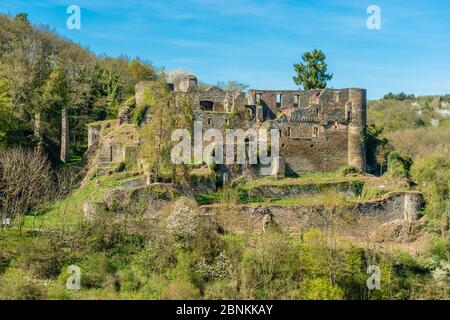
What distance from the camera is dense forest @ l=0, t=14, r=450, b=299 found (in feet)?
105

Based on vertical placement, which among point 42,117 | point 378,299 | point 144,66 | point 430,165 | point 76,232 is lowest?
point 378,299

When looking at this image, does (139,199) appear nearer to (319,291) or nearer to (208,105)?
(319,291)

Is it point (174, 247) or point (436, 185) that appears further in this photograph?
point (436, 185)

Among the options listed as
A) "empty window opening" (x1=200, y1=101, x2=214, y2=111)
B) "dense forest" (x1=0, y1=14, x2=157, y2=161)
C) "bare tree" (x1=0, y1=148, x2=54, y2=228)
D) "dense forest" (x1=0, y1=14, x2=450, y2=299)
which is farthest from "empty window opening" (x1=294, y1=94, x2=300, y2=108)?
"bare tree" (x1=0, y1=148, x2=54, y2=228)

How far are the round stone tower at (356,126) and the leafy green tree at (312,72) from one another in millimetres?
7012

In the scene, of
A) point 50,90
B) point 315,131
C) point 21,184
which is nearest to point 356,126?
point 315,131

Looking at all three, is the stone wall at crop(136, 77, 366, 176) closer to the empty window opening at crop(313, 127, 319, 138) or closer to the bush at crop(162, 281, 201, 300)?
the empty window opening at crop(313, 127, 319, 138)

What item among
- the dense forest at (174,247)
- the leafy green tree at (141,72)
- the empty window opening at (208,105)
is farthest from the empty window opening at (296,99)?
the leafy green tree at (141,72)

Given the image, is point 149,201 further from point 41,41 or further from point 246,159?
point 41,41

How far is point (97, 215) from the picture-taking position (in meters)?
35.8

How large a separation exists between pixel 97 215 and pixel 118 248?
1.99m

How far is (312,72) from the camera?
2115 inches

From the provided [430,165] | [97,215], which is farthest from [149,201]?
[430,165]

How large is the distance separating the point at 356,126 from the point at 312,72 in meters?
8.77
